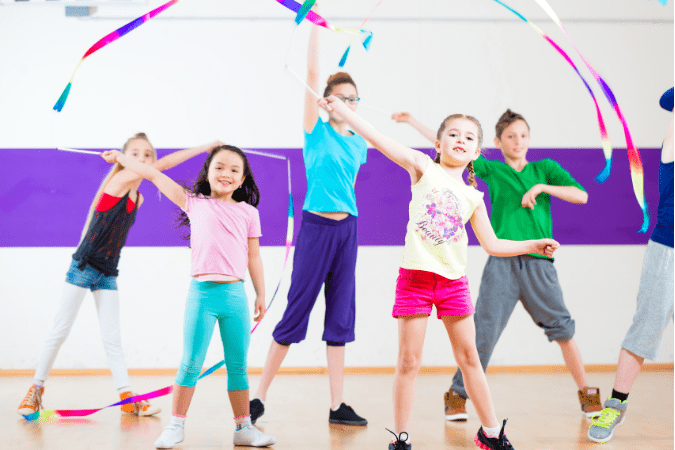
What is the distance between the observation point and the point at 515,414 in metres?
2.65

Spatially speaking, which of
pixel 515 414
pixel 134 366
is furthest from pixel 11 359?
pixel 515 414

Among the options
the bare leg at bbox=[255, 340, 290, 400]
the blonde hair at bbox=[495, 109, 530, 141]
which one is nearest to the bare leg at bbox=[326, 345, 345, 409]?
the bare leg at bbox=[255, 340, 290, 400]

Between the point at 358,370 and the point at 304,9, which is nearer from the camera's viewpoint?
the point at 304,9

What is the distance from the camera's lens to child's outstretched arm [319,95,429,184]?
1.79m

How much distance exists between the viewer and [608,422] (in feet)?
7.13

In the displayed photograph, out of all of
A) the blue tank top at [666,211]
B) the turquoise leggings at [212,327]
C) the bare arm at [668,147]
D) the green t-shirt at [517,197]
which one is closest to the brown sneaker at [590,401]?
the green t-shirt at [517,197]

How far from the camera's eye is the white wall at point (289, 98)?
12.2 ft

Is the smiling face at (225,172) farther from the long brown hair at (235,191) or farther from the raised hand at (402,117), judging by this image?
the raised hand at (402,117)

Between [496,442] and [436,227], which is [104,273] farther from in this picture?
[496,442]

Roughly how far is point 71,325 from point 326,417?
1.23 m

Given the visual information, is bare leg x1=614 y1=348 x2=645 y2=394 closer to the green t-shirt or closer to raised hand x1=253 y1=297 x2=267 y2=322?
the green t-shirt

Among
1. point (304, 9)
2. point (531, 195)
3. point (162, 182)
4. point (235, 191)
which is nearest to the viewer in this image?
point (304, 9)

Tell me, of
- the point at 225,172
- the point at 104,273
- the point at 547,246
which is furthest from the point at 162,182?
the point at 547,246

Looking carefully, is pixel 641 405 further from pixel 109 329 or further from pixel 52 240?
pixel 52 240
